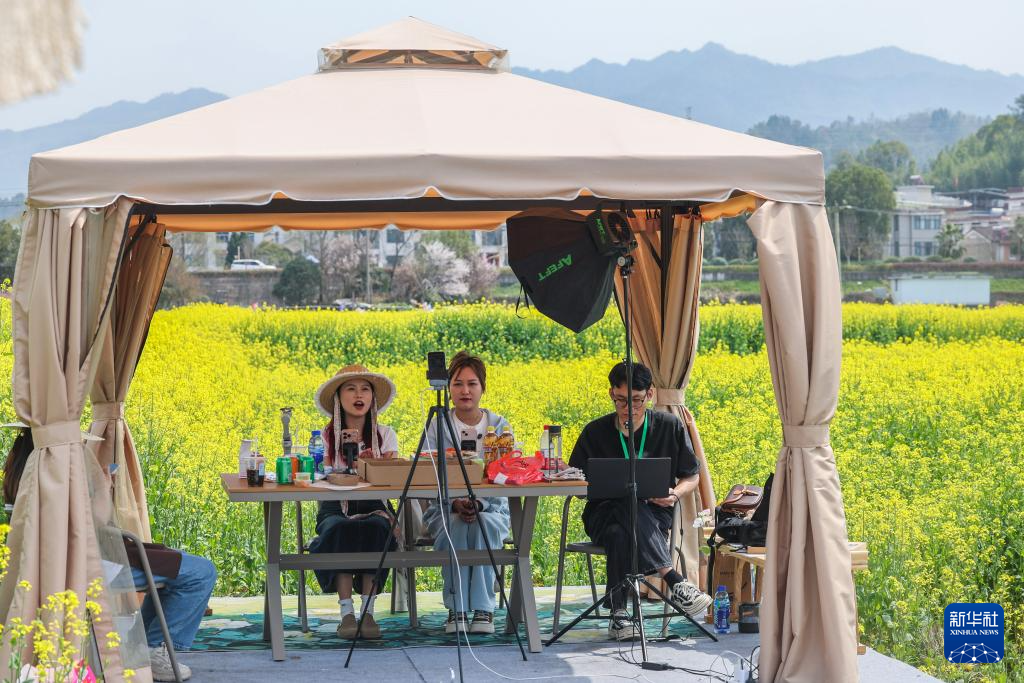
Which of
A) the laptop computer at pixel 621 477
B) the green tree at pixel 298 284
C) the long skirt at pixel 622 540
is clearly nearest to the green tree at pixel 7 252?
the green tree at pixel 298 284

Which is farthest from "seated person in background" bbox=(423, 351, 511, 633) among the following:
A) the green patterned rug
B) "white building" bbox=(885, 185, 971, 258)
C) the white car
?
"white building" bbox=(885, 185, 971, 258)

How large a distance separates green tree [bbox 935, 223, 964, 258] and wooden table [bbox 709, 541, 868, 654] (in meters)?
39.1

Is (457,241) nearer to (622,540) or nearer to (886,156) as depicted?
(622,540)

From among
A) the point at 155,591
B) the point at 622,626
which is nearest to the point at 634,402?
the point at 622,626

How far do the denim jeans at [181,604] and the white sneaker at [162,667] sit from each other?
4cm

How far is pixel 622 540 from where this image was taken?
5.79 m

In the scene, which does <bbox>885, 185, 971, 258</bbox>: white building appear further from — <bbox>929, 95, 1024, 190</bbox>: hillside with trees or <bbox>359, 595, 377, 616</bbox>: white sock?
<bbox>359, 595, 377, 616</bbox>: white sock

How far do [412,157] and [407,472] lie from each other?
1.38 metres

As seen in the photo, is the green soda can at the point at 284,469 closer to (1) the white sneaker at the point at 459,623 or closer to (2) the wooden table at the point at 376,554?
(2) the wooden table at the point at 376,554

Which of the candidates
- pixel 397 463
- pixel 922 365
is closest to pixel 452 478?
pixel 397 463

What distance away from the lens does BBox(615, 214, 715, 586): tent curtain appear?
6.66 metres

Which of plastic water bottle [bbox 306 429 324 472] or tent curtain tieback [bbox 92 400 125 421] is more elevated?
tent curtain tieback [bbox 92 400 125 421]

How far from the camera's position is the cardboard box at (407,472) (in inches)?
215

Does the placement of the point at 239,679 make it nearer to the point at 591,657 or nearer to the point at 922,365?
the point at 591,657
